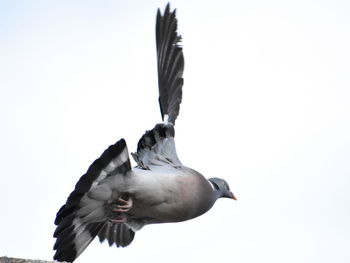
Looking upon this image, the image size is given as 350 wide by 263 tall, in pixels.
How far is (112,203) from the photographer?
7.10 metres

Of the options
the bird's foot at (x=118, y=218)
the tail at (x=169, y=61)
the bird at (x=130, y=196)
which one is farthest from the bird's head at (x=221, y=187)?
the bird's foot at (x=118, y=218)

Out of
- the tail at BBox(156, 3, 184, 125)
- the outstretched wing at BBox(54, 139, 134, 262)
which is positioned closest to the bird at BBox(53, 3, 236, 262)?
the outstretched wing at BBox(54, 139, 134, 262)

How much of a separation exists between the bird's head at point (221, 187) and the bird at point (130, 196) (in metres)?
0.05

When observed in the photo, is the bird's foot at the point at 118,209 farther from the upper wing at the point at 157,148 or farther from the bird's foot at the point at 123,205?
the upper wing at the point at 157,148

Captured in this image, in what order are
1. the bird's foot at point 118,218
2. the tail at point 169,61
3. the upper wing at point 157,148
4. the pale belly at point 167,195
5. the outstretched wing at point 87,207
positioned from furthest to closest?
the tail at point 169,61 < the upper wing at point 157,148 < the bird's foot at point 118,218 < the pale belly at point 167,195 < the outstretched wing at point 87,207

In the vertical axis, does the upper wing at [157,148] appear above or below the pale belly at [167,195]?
above

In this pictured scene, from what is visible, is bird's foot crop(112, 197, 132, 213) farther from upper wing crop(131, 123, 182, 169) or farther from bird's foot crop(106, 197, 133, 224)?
upper wing crop(131, 123, 182, 169)

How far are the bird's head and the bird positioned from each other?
5 cm

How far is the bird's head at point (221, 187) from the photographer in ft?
27.2

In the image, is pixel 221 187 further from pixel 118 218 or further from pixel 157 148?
pixel 118 218

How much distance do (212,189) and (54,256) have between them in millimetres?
1778

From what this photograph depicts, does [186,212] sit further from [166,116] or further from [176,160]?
[166,116]

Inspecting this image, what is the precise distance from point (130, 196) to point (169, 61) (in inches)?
Result: 85.6

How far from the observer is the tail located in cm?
863
